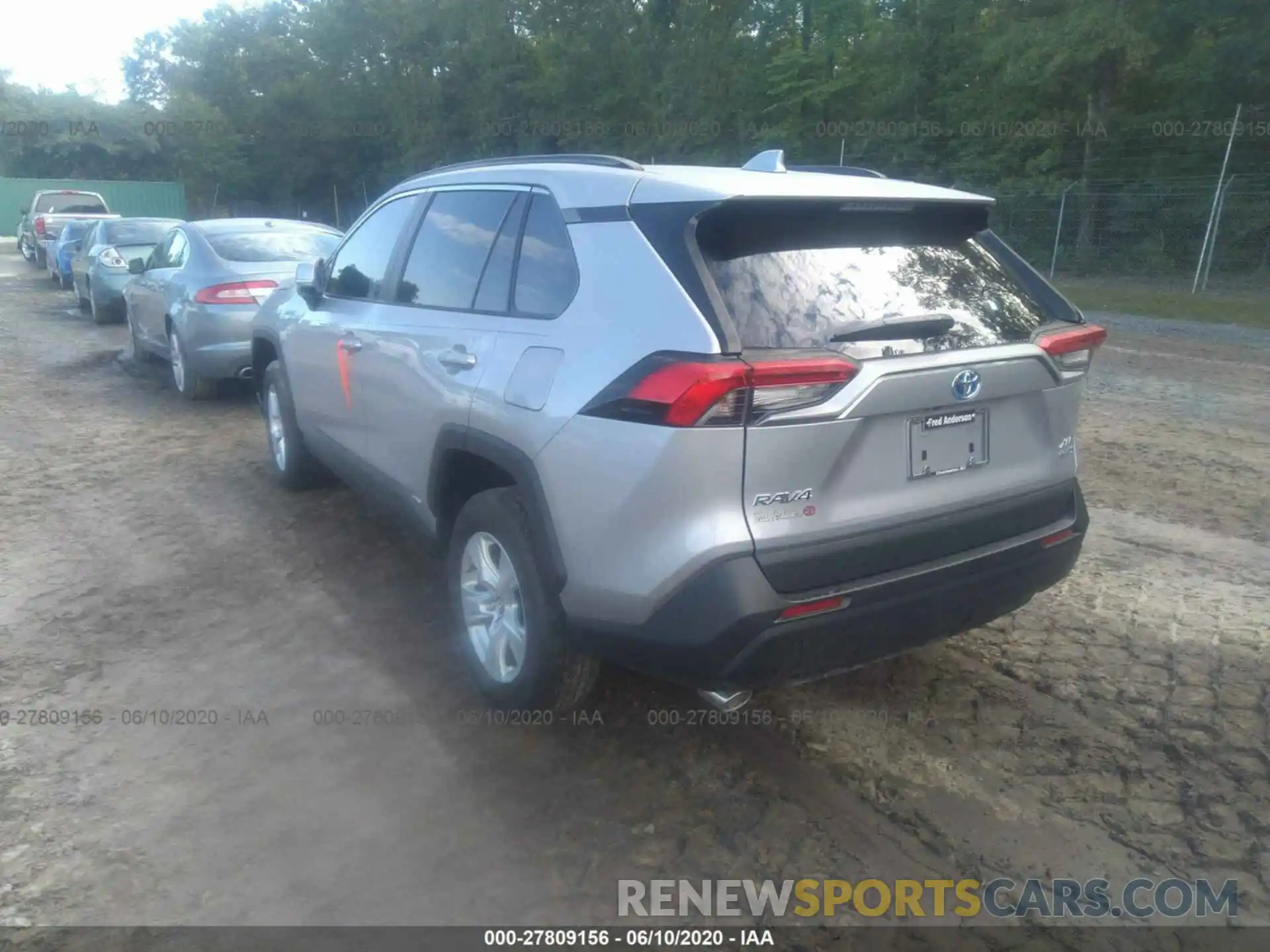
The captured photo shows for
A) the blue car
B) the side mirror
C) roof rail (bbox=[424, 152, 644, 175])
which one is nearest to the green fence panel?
the blue car

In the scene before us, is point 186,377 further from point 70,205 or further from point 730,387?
point 70,205

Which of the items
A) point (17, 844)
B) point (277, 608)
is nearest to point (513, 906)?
point (17, 844)

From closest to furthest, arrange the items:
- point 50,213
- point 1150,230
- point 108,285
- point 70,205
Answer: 1. point 108,285
2. point 1150,230
3. point 50,213
4. point 70,205

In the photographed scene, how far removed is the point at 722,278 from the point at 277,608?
291 centimetres

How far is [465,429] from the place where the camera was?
364 cm

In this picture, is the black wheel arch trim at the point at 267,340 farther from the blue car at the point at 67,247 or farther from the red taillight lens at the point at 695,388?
the blue car at the point at 67,247

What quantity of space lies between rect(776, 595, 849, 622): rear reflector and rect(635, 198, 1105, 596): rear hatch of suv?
0.04 metres

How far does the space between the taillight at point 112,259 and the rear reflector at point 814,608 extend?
549 inches

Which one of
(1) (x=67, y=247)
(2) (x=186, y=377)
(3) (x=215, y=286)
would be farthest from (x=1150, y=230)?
(1) (x=67, y=247)

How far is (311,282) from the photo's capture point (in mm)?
5605

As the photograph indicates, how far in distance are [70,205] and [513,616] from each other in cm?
3053

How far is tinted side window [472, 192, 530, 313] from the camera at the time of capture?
3676 mm

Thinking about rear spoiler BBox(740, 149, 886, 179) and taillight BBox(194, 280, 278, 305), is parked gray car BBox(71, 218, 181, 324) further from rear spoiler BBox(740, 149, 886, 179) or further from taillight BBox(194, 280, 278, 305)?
rear spoiler BBox(740, 149, 886, 179)
